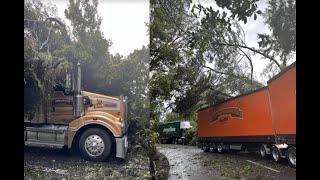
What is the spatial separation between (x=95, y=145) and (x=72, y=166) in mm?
357

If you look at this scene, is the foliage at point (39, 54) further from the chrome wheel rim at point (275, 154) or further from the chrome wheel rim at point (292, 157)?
the chrome wheel rim at point (292, 157)

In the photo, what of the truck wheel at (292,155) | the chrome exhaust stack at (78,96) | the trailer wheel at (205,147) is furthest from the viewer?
the trailer wheel at (205,147)

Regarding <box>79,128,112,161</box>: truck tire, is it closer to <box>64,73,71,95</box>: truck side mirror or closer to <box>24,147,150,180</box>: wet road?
<box>24,147,150,180</box>: wet road

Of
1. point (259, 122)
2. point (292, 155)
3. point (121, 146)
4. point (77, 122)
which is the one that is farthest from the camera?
point (121, 146)

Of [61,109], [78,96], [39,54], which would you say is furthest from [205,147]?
[39,54]

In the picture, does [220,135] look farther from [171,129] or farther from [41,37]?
[41,37]

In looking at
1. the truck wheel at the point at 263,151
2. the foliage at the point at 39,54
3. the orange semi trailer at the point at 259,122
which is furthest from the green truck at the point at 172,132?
the foliage at the point at 39,54

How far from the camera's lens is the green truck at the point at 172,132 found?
4.93m

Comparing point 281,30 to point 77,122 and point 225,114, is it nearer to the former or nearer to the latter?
point 225,114

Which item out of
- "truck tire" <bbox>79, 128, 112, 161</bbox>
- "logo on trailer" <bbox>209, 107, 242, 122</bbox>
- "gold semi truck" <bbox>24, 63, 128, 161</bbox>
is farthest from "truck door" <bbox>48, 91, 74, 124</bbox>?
"logo on trailer" <bbox>209, 107, 242, 122</bbox>

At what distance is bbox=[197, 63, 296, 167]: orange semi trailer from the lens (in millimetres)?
4625

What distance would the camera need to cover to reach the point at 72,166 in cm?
492

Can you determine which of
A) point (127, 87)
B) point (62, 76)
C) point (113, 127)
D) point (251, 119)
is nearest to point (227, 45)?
point (251, 119)

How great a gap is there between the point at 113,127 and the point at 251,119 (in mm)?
1535
